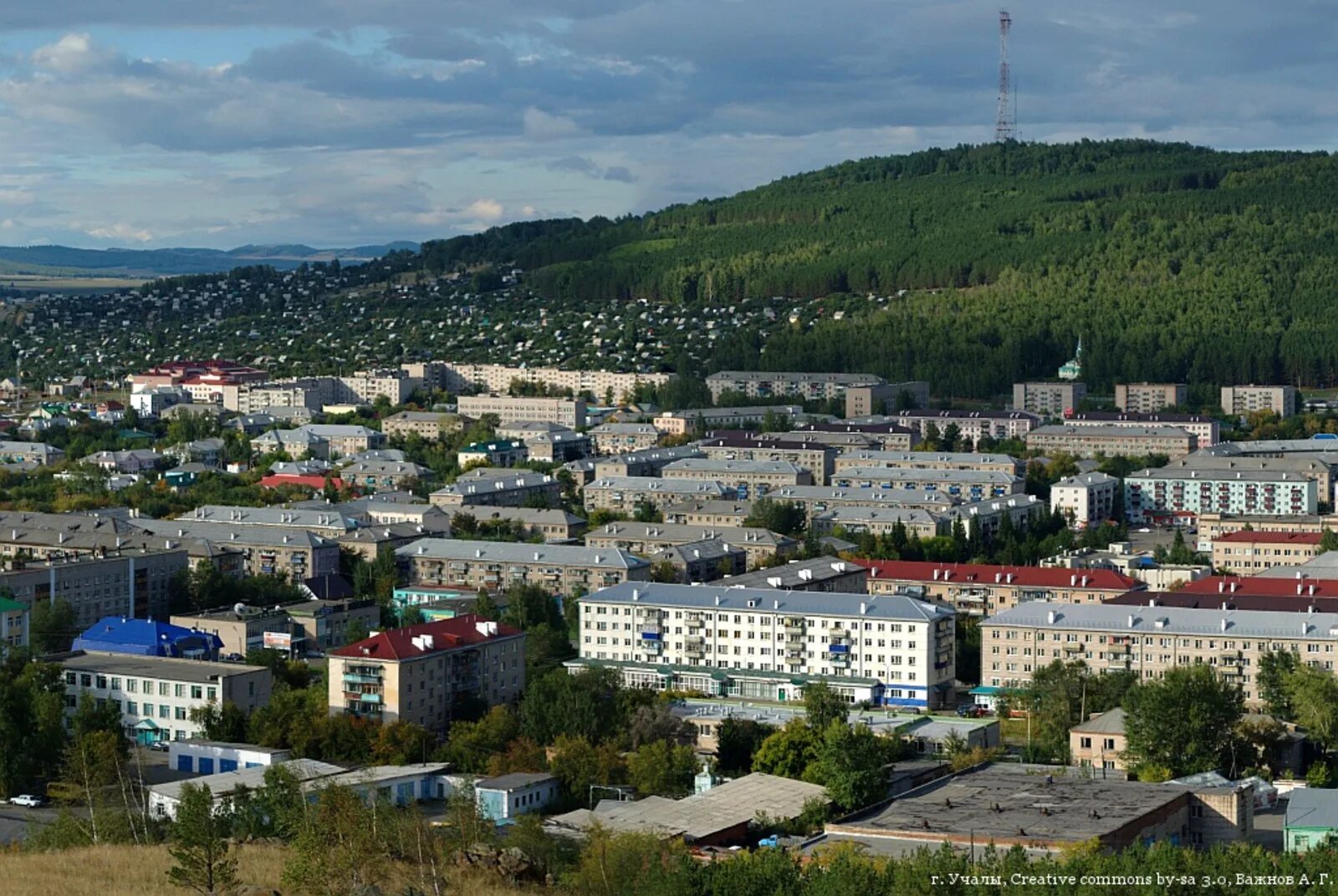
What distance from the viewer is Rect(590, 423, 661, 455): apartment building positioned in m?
52.2

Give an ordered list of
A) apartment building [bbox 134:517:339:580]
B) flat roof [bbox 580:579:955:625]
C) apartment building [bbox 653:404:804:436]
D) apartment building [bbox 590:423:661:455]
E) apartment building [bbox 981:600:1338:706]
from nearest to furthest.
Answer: apartment building [bbox 981:600:1338:706]
flat roof [bbox 580:579:955:625]
apartment building [bbox 134:517:339:580]
apartment building [bbox 590:423:661:455]
apartment building [bbox 653:404:804:436]

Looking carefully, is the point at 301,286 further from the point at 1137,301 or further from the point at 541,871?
the point at 541,871

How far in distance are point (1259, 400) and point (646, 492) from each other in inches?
813

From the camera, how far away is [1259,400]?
5700 cm

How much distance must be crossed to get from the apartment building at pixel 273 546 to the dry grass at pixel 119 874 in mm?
Result: 16904

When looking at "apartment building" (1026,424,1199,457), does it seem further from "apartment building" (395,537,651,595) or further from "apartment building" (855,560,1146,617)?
"apartment building" (395,537,651,595)

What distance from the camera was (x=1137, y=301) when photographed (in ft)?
223

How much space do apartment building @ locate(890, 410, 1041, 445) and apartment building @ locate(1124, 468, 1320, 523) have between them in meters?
7.91

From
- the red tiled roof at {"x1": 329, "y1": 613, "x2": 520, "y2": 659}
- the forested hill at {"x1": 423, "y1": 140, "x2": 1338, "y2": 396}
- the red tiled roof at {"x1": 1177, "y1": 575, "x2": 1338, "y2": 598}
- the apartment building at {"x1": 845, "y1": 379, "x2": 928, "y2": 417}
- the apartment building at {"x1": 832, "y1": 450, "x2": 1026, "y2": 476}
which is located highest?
the forested hill at {"x1": 423, "y1": 140, "x2": 1338, "y2": 396}

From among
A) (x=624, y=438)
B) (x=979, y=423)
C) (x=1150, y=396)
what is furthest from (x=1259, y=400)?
(x=624, y=438)

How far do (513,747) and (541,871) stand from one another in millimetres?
5158

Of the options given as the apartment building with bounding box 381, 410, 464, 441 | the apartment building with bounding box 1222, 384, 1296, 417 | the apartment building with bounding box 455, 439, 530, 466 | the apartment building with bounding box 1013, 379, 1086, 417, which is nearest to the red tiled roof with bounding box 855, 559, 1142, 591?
the apartment building with bounding box 455, 439, 530, 466

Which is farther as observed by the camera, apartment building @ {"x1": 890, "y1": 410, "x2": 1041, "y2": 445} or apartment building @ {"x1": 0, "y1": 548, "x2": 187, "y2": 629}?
apartment building @ {"x1": 890, "y1": 410, "x2": 1041, "y2": 445}

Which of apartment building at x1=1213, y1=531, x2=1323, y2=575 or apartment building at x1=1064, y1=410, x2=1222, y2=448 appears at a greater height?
apartment building at x1=1064, y1=410, x2=1222, y2=448
